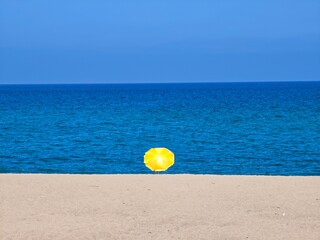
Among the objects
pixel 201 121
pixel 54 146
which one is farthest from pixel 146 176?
pixel 201 121

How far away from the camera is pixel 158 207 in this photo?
33.9 ft

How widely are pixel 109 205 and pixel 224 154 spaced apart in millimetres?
18294

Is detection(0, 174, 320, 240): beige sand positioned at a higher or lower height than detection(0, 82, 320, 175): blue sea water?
lower

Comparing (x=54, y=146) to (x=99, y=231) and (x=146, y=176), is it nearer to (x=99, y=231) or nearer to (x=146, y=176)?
(x=146, y=176)

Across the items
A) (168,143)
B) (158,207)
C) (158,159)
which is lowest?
(158,207)

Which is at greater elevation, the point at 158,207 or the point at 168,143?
the point at 168,143

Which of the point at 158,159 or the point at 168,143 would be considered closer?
the point at 158,159

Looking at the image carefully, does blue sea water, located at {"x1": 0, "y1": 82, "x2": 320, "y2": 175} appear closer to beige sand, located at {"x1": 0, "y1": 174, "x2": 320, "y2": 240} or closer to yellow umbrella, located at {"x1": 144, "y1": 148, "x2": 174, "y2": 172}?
yellow umbrella, located at {"x1": 144, "y1": 148, "x2": 174, "y2": 172}

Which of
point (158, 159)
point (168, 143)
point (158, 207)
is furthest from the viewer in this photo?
point (168, 143)

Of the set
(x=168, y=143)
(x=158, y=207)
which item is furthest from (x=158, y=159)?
(x=168, y=143)

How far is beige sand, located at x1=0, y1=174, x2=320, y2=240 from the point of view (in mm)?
8750

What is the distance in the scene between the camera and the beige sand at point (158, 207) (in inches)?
344

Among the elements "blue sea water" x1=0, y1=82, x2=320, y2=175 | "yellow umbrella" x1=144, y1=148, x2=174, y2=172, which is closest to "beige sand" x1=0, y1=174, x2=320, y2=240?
"yellow umbrella" x1=144, y1=148, x2=174, y2=172

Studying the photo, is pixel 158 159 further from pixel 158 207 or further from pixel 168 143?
pixel 168 143
